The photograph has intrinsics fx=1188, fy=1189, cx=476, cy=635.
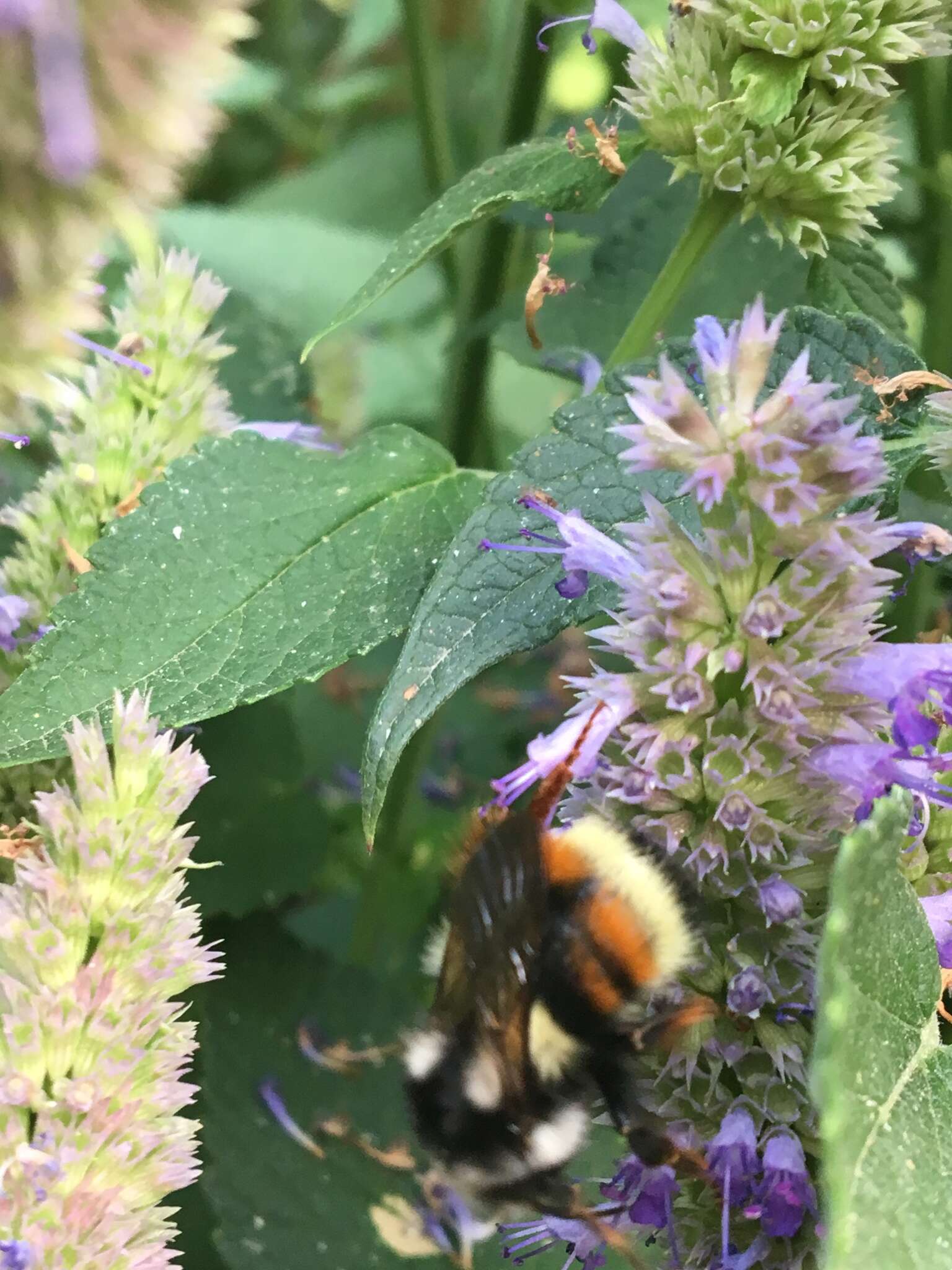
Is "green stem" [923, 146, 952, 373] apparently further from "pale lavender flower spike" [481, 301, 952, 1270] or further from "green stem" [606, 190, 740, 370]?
"pale lavender flower spike" [481, 301, 952, 1270]

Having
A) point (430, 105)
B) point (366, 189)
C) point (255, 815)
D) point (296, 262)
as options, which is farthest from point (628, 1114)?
point (366, 189)

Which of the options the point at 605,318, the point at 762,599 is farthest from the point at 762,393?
the point at 605,318

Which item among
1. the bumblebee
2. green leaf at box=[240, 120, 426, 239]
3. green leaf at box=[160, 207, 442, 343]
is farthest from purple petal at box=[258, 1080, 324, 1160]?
green leaf at box=[240, 120, 426, 239]

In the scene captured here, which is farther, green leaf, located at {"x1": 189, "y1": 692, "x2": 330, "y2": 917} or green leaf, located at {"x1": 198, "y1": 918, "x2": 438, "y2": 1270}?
green leaf, located at {"x1": 189, "y1": 692, "x2": 330, "y2": 917}

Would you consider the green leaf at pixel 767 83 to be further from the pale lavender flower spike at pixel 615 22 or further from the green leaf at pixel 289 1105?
the green leaf at pixel 289 1105

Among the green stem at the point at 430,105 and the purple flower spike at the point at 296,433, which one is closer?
the purple flower spike at the point at 296,433

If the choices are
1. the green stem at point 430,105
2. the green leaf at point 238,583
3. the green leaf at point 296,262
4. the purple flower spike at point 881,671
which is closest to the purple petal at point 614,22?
the green leaf at point 238,583
